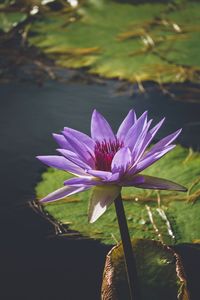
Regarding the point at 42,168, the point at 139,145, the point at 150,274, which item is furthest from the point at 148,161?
the point at 42,168

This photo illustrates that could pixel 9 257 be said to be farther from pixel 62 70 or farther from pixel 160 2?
pixel 160 2

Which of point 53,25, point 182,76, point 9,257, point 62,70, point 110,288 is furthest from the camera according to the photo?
point 53,25

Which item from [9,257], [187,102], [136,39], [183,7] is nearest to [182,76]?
[187,102]

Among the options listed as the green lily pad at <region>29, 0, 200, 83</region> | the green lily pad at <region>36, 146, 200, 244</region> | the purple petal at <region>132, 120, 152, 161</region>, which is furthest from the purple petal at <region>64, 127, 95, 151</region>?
the green lily pad at <region>29, 0, 200, 83</region>

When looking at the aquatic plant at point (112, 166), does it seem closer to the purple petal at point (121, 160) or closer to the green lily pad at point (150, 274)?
the purple petal at point (121, 160)

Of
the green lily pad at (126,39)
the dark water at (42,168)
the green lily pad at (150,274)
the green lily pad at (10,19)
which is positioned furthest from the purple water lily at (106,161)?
the green lily pad at (10,19)

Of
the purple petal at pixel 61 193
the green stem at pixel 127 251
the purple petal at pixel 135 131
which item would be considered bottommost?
the green stem at pixel 127 251

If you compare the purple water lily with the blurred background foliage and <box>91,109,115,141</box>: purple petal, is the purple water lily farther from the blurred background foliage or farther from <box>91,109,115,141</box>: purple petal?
the blurred background foliage
